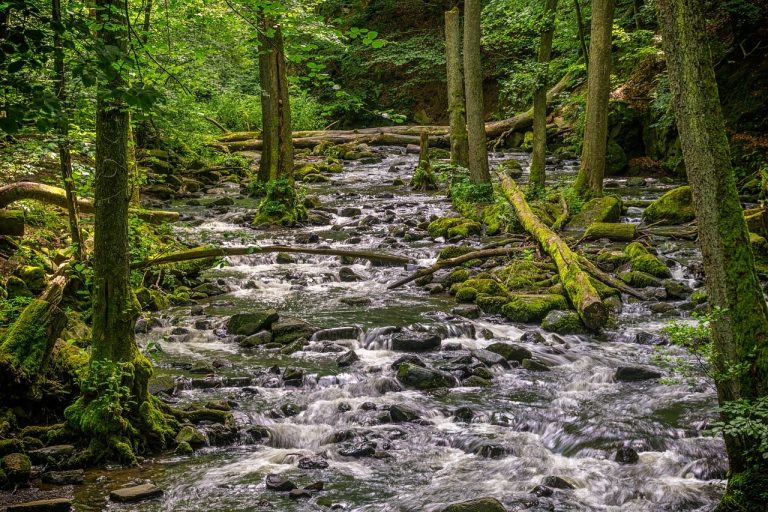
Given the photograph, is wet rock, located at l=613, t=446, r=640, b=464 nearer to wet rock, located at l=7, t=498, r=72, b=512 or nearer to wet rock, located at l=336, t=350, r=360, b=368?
wet rock, located at l=336, t=350, r=360, b=368

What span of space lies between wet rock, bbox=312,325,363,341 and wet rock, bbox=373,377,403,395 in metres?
1.74

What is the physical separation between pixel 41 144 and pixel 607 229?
439 inches

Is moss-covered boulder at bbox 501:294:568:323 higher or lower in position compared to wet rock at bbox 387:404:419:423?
higher

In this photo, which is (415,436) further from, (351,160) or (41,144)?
(351,160)

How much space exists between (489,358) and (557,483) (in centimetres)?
313

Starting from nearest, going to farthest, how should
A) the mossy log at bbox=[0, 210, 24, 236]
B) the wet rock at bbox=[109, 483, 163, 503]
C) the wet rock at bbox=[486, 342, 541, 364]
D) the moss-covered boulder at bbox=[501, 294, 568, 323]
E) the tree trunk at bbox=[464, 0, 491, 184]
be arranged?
1. the wet rock at bbox=[109, 483, 163, 503]
2. the wet rock at bbox=[486, 342, 541, 364]
3. the mossy log at bbox=[0, 210, 24, 236]
4. the moss-covered boulder at bbox=[501, 294, 568, 323]
5. the tree trunk at bbox=[464, 0, 491, 184]

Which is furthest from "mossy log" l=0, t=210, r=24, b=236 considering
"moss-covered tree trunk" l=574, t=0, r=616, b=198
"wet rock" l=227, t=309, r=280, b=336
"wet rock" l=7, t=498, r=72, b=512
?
→ "moss-covered tree trunk" l=574, t=0, r=616, b=198

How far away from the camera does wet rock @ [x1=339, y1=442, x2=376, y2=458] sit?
646 cm

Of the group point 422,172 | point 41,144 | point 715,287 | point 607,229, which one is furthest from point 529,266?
point 422,172

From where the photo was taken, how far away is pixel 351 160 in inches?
1117

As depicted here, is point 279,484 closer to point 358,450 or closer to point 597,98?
point 358,450

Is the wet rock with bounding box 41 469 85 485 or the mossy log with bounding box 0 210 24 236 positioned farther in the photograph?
the mossy log with bounding box 0 210 24 236

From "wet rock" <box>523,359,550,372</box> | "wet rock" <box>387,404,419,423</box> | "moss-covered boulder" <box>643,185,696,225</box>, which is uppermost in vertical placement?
"moss-covered boulder" <box>643,185,696,225</box>

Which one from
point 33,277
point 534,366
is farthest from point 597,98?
point 33,277
